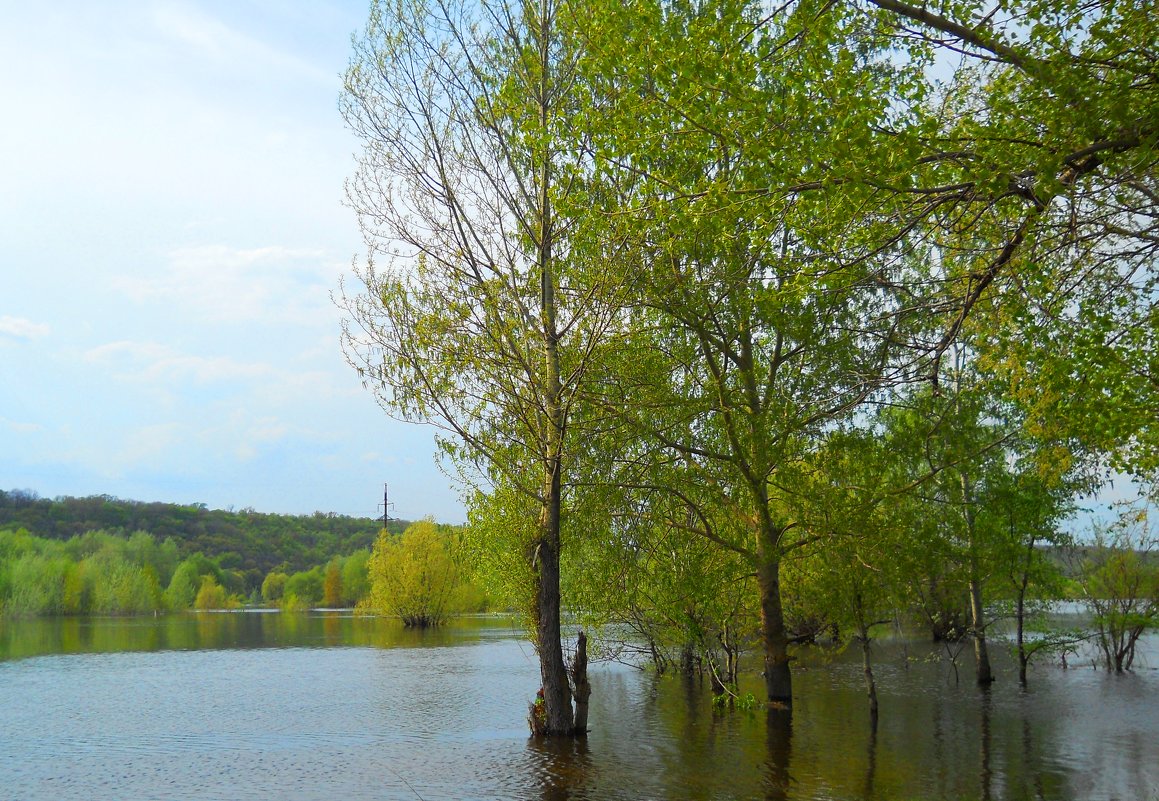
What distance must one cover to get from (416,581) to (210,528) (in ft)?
313

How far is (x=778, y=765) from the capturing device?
16.9 metres

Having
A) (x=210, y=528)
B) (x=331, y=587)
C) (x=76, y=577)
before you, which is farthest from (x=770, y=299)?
(x=210, y=528)

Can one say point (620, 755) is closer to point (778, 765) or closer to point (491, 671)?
point (778, 765)

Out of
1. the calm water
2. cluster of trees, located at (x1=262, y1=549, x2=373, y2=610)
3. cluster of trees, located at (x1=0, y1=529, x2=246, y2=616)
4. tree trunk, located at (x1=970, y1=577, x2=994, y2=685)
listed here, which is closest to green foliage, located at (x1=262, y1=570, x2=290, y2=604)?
cluster of trees, located at (x1=262, y1=549, x2=373, y2=610)

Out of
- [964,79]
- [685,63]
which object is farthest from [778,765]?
[685,63]

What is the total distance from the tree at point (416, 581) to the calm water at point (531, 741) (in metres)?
28.1

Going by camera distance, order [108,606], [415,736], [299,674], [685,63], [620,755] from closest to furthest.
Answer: [685,63] → [620,755] → [415,736] → [299,674] → [108,606]

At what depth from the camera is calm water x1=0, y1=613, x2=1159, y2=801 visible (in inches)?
606

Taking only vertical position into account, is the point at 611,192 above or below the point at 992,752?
above

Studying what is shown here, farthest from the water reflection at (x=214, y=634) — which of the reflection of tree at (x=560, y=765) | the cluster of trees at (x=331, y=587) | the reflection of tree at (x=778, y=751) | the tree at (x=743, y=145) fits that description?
the tree at (x=743, y=145)

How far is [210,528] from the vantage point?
148000 millimetres

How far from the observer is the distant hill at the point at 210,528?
134 m

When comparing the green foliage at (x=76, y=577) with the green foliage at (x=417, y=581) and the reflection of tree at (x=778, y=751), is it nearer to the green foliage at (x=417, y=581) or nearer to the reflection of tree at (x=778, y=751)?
the green foliage at (x=417, y=581)

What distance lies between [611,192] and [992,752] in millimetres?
13032
